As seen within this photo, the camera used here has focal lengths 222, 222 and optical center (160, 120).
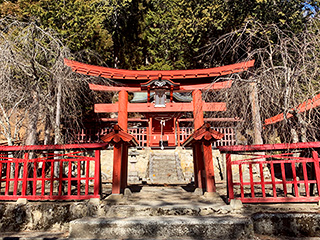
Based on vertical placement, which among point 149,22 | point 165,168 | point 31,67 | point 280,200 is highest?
point 149,22

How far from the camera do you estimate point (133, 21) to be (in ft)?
66.5

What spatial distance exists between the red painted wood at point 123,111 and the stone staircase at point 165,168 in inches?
134

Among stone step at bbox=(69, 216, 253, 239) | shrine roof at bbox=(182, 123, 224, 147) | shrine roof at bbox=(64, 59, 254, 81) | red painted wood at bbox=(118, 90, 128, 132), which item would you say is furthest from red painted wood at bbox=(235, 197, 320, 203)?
red painted wood at bbox=(118, 90, 128, 132)

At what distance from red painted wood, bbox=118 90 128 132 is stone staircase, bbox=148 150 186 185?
11.2ft

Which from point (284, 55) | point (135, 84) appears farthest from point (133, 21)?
point (284, 55)

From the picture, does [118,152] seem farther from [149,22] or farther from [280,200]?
[149,22]

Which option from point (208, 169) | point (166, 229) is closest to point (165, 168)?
point (208, 169)

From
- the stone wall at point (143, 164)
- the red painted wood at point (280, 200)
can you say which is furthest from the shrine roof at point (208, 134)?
the stone wall at point (143, 164)

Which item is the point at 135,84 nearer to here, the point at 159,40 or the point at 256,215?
the point at 256,215

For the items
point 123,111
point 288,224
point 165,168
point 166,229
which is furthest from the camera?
point 165,168

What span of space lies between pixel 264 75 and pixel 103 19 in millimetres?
14667

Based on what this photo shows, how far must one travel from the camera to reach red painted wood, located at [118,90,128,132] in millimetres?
8812

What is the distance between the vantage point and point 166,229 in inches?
163

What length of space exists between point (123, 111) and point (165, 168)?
15.1ft
